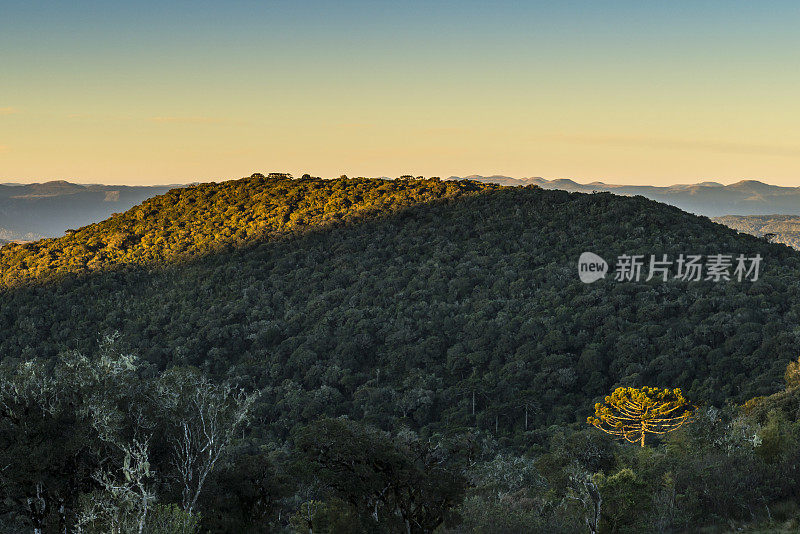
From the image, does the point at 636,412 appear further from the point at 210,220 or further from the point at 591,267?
the point at 210,220

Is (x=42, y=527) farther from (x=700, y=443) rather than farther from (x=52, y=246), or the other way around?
(x=52, y=246)

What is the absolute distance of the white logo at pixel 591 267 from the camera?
7625 centimetres

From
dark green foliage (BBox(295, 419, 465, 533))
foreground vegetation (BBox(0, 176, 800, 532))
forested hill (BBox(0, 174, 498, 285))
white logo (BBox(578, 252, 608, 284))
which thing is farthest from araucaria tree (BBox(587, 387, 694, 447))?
forested hill (BBox(0, 174, 498, 285))

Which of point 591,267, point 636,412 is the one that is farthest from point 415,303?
point 636,412

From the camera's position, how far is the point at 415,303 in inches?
3086

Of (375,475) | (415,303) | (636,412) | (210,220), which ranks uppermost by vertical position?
(210,220)

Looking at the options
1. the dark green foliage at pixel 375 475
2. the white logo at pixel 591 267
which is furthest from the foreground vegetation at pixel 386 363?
the white logo at pixel 591 267

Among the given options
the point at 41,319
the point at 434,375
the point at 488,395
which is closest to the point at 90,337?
the point at 41,319

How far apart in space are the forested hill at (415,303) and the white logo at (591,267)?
1569mm

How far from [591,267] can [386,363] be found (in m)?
26.9

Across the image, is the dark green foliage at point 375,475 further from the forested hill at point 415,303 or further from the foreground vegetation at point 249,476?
the forested hill at point 415,303

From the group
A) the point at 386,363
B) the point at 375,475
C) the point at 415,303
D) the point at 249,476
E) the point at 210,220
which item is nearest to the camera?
the point at 375,475

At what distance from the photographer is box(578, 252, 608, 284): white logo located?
250ft

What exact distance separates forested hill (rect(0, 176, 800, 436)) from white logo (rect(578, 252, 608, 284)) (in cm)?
157
